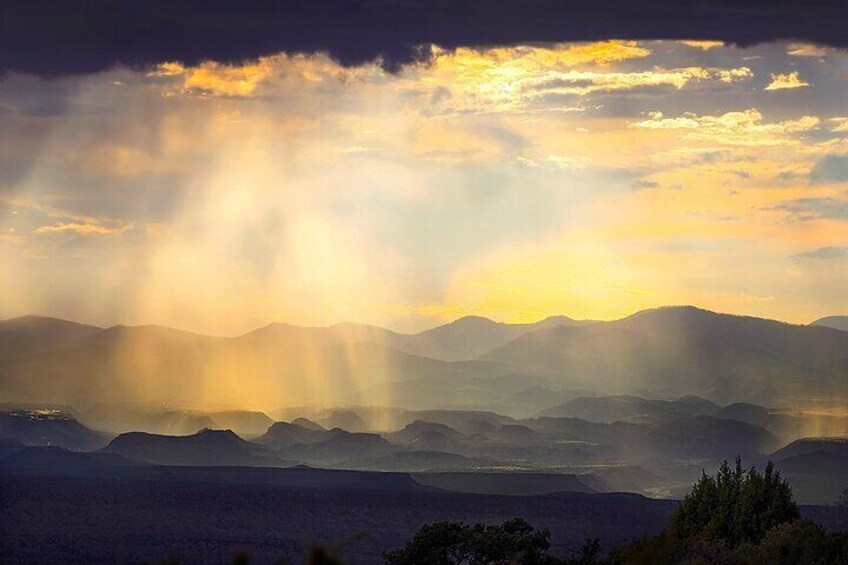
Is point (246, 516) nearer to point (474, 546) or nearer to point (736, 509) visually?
point (474, 546)

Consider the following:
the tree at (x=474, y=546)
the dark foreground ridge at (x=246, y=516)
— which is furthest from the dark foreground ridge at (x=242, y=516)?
the tree at (x=474, y=546)

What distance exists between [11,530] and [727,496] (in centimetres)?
8865

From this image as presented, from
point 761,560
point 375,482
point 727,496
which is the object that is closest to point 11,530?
point 375,482

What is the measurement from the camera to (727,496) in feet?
193

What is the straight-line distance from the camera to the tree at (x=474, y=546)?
58.6 meters

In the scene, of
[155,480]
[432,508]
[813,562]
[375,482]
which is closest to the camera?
[813,562]

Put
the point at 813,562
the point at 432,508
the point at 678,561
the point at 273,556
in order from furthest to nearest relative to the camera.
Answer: the point at 432,508 < the point at 273,556 < the point at 678,561 < the point at 813,562

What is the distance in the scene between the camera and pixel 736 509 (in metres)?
57.9

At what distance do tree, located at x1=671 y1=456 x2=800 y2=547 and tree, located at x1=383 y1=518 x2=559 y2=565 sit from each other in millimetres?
6067

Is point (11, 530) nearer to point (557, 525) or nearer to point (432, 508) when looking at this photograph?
point (432, 508)

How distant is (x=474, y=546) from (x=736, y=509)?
1090 centimetres

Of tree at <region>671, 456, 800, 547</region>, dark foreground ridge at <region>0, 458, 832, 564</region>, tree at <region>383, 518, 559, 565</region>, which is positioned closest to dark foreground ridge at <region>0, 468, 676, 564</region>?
dark foreground ridge at <region>0, 458, 832, 564</region>

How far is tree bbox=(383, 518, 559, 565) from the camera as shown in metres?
58.6

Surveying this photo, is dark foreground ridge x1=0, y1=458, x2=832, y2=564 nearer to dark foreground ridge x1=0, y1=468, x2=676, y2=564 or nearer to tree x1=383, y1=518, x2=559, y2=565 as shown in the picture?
dark foreground ridge x1=0, y1=468, x2=676, y2=564
